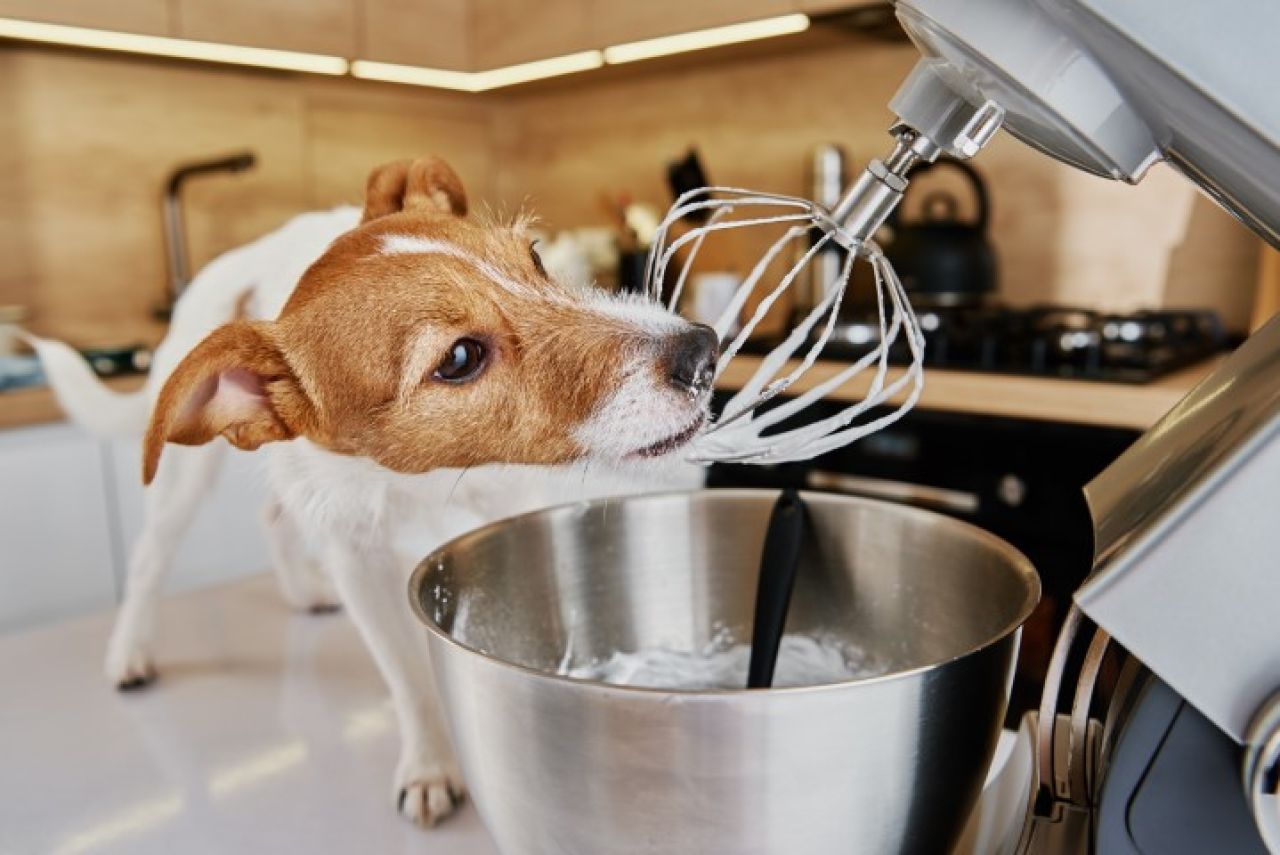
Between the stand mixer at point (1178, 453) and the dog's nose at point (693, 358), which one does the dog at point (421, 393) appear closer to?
the dog's nose at point (693, 358)

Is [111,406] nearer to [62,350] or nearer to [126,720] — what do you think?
[62,350]

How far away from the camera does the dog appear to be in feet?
1.89

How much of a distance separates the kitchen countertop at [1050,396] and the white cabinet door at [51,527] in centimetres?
129

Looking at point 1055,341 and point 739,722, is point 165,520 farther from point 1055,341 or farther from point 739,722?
point 1055,341

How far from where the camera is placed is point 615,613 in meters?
0.56

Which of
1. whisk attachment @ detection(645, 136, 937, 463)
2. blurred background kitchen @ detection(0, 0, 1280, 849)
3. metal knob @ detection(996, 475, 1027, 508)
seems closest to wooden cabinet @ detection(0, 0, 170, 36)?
blurred background kitchen @ detection(0, 0, 1280, 849)

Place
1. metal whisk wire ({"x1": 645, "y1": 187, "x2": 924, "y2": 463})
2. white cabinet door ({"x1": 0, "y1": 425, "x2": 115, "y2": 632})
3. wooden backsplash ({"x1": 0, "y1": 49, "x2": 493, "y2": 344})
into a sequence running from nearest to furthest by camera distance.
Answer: metal whisk wire ({"x1": 645, "y1": 187, "x2": 924, "y2": 463}) → white cabinet door ({"x1": 0, "y1": 425, "x2": 115, "y2": 632}) → wooden backsplash ({"x1": 0, "y1": 49, "x2": 493, "y2": 344})

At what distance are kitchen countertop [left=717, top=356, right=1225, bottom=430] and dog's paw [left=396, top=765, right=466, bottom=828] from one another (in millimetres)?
1117

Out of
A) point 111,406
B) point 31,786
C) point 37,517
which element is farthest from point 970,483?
point 37,517

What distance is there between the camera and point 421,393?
60 centimetres

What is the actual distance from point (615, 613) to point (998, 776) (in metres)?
0.23

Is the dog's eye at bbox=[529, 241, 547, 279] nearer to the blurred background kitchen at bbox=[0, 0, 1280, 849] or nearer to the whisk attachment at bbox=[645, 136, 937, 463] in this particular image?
the whisk attachment at bbox=[645, 136, 937, 463]

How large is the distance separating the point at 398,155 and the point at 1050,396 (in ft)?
6.14

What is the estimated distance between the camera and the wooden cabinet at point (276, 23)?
6.27 ft
